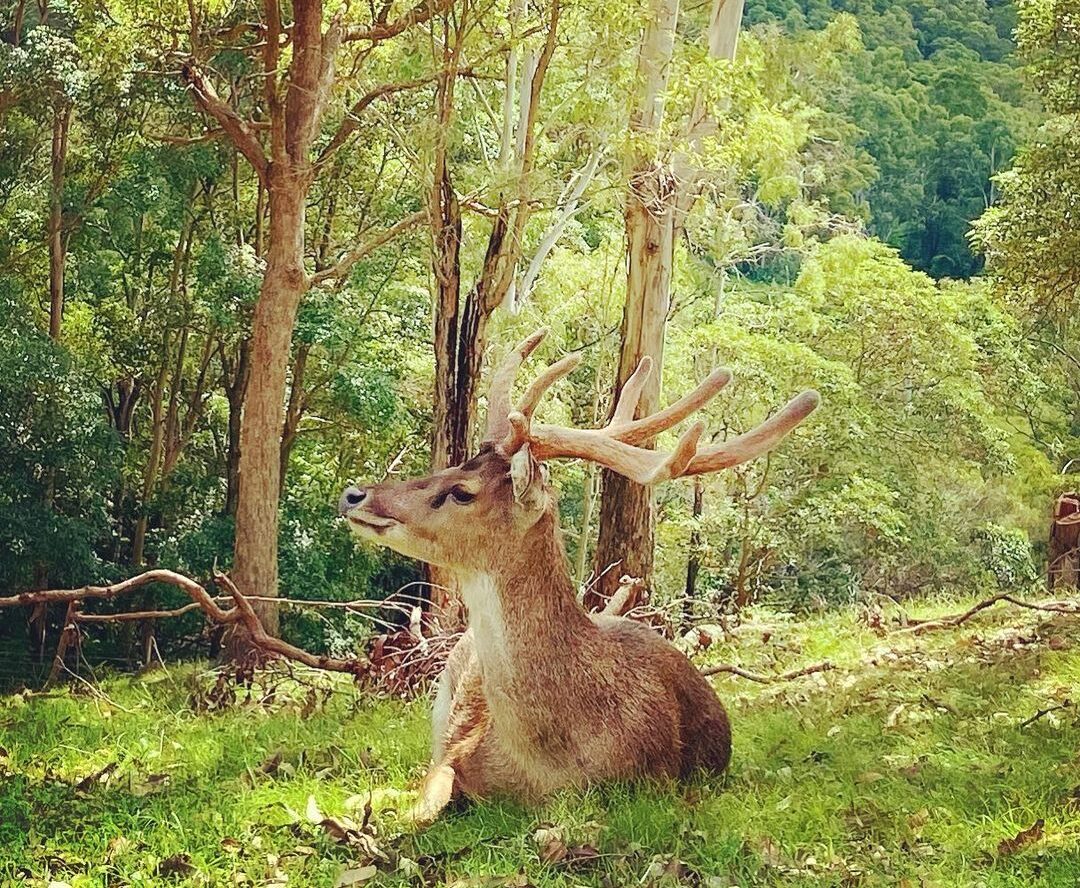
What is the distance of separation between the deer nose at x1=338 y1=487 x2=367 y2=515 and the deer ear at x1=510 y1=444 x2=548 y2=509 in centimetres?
47

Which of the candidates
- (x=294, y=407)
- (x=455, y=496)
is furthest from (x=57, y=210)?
(x=455, y=496)

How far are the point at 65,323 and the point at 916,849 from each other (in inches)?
605

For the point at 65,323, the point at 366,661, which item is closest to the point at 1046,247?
the point at 366,661

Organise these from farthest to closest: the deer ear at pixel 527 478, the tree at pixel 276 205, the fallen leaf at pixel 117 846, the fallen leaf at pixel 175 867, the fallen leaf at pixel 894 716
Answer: the tree at pixel 276 205 < the fallen leaf at pixel 894 716 < the deer ear at pixel 527 478 < the fallen leaf at pixel 117 846 < the fallen leaf at pixel 175 867

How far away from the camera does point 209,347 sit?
17438 millimetres

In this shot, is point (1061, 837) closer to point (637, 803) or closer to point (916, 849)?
point (916, 849)

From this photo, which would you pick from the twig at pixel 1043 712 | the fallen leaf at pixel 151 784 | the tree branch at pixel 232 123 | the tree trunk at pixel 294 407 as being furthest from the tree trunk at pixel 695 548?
the fallen leaf at pixel 151 784

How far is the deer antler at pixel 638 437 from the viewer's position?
13.1 ft

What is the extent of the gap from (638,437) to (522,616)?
714 millimetres

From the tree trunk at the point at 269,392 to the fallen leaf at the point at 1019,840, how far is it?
7.89 metres

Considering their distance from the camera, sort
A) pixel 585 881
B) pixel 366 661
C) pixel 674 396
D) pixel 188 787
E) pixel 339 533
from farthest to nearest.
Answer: pixel 674 396 < pixel 339 533 < pixel 366 661 < pixel 188 787 < pixel 585 881

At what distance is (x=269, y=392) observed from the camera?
35.8ft

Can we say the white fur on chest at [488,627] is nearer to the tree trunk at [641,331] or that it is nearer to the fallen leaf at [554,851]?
the fallen leaf at [554,851]

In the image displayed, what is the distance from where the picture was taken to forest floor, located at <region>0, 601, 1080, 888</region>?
369cm
